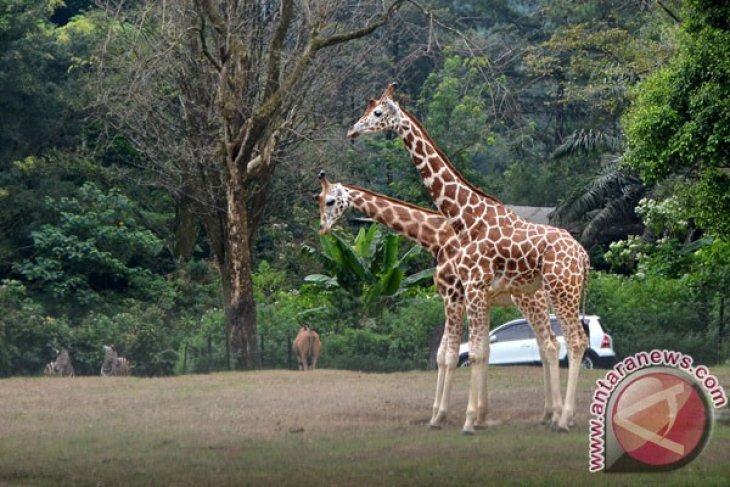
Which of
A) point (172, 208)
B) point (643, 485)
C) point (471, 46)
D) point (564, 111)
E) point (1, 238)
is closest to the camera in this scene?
point (643, 485)

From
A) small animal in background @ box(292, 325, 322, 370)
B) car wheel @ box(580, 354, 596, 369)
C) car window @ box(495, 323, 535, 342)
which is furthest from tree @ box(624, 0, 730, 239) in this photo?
car window @ box(495, 323, 535, 342)

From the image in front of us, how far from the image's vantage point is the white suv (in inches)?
1016

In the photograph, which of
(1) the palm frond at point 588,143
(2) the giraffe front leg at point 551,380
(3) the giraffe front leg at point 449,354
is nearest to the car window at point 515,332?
(2) the giraffe front leg at point 551,380

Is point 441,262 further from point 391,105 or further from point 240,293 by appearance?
point 240,293

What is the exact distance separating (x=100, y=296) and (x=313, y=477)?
2347 centimetres

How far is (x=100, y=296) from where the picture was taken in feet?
115

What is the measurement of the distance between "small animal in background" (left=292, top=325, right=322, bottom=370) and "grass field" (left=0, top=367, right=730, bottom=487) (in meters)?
3.06

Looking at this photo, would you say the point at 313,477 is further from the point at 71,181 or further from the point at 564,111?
the point at 564,111

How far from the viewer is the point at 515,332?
26.5 meters

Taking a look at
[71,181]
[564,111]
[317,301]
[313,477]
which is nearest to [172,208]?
[71,181]

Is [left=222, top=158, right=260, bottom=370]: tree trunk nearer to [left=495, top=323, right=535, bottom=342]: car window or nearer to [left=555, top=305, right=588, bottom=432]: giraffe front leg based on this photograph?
[left=495, top=323, right=535, bottom=342]: car window

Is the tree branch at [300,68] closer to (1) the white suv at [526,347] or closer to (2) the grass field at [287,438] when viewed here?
(2) the grass field at [287,438]

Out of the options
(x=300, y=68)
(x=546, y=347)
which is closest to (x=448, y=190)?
(x=546, y=347)

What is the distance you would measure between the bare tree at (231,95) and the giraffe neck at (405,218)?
7719 millimetres
